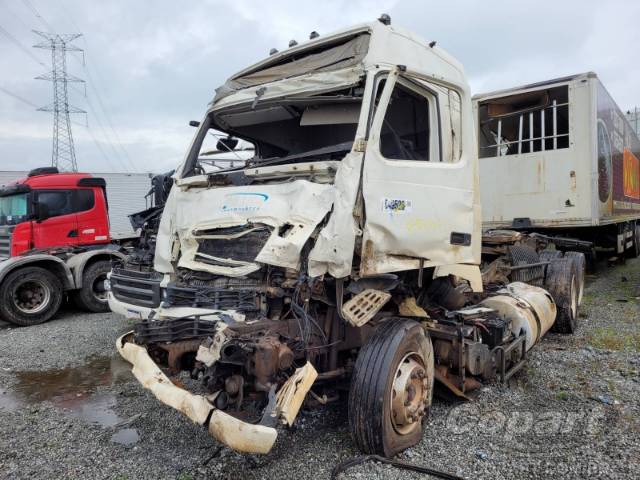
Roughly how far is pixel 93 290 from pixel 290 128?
631cm

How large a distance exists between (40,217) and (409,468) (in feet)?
27.8

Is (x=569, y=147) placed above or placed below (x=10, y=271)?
above

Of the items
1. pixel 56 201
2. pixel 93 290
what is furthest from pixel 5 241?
pixel 93 290

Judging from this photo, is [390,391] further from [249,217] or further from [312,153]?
[312,153]

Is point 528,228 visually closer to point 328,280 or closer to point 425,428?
point 425,428

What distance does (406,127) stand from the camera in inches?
173

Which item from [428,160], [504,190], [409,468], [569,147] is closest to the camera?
[409,468]

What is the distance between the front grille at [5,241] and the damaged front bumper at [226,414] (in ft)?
24.6

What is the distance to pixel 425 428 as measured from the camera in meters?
3.84

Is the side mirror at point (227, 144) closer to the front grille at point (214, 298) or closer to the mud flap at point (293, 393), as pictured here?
the front grille at point (214, 298)

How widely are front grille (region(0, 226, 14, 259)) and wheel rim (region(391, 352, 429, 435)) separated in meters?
8.43

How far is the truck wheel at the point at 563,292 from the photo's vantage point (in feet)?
21.6

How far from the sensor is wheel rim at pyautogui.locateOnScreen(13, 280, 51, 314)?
869 cm

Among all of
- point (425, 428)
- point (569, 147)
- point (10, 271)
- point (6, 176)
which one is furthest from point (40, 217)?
point (6, 176)
